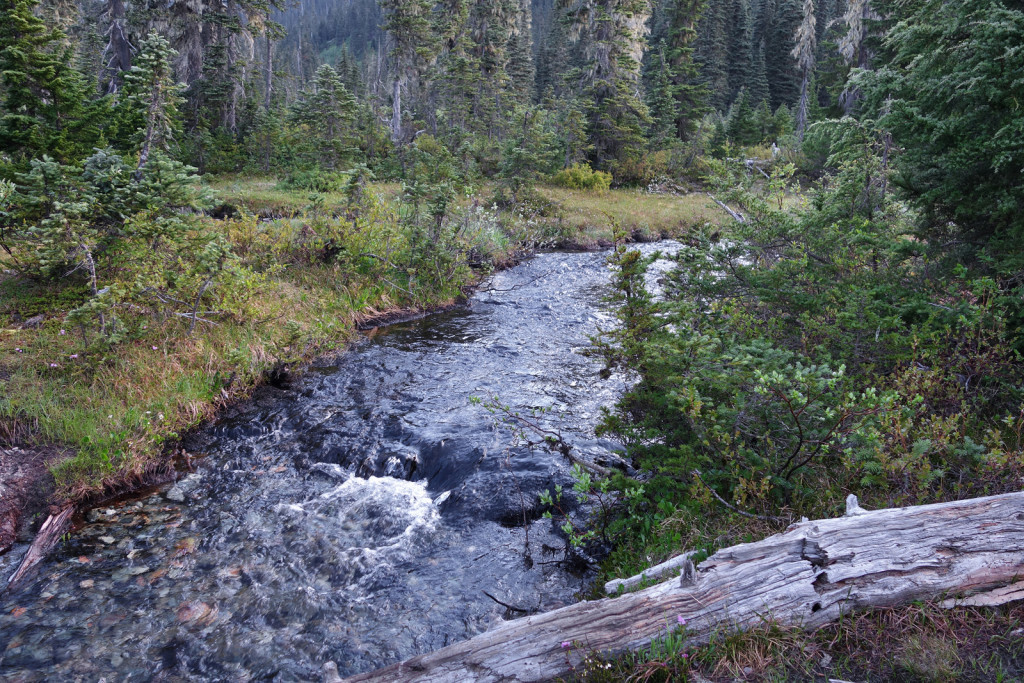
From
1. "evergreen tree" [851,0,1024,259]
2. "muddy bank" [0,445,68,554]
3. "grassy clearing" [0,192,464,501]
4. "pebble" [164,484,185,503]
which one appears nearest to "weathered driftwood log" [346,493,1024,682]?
"evergreen tree" [851,0,1024,259]

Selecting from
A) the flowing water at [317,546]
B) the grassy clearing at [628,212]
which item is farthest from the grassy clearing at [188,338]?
the grassy clearing at [628,212]

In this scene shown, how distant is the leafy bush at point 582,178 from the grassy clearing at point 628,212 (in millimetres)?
472

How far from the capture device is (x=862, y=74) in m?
6.50

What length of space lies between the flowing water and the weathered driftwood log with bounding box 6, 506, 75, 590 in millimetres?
117

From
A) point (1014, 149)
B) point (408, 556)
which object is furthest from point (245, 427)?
point (1014, 149)

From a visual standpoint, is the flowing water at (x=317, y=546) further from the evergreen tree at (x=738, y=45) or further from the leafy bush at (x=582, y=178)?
the evergreen tree at (x=738, y=45)

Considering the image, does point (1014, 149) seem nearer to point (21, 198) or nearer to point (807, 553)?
point (807, 553)

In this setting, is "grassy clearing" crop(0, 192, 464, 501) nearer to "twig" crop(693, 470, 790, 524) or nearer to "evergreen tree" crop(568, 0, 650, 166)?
"twig" crop(693, 470, 790, 524)

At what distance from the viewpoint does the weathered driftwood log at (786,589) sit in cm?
322

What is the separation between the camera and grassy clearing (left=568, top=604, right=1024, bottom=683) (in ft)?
9.59

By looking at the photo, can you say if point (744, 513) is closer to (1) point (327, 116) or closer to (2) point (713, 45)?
(1) point (327, 116)

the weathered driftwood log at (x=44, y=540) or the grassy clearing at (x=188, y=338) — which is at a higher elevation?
the grassy clearing at (x=188, y=338)

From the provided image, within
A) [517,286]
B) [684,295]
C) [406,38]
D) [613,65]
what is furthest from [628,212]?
[684,295]

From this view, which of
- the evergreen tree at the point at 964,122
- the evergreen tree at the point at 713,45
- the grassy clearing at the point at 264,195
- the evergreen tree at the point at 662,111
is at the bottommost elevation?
the grassy clearing at the point at 264,195
